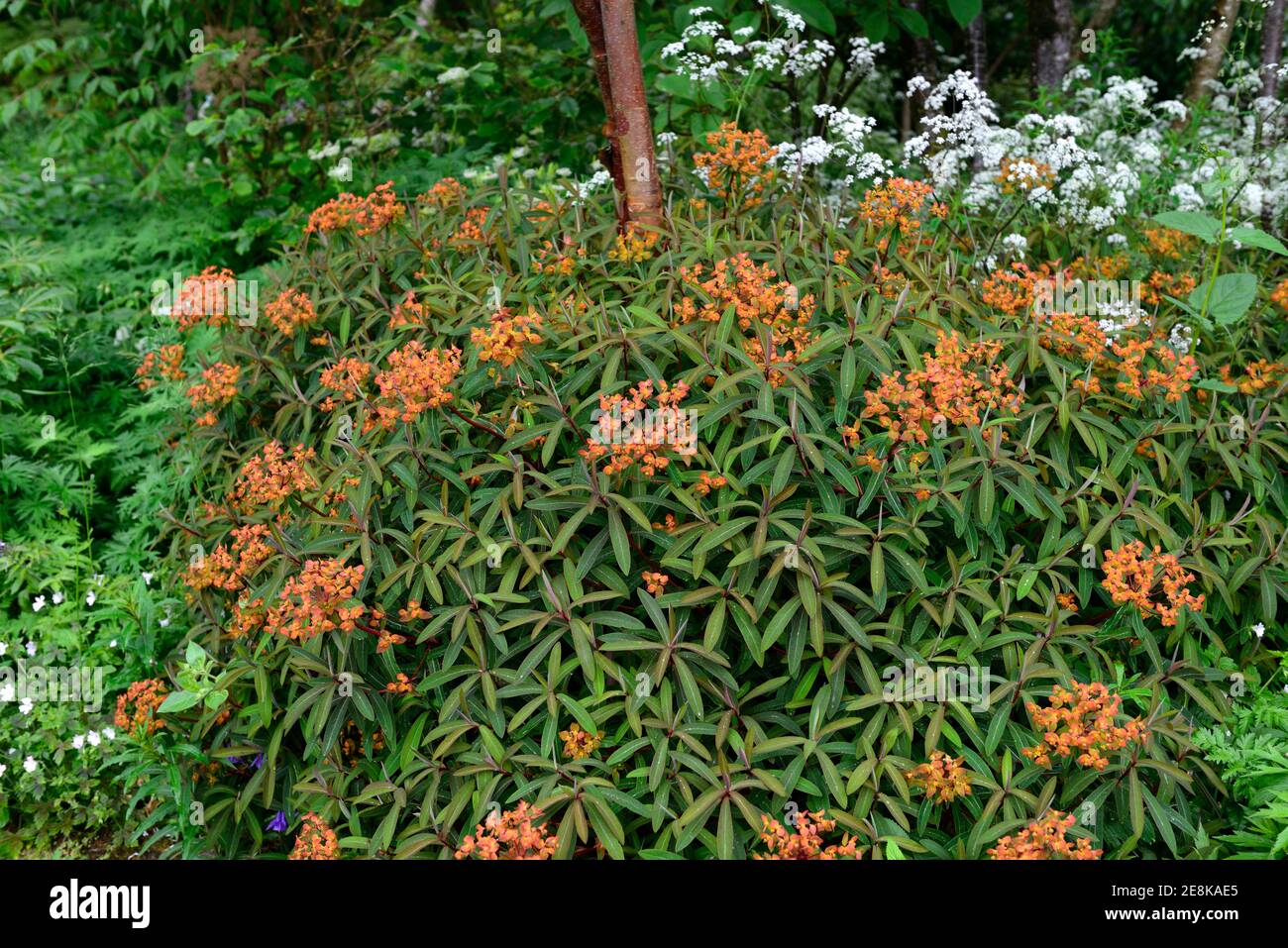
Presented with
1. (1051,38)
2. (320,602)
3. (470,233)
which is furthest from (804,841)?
(1051,38)

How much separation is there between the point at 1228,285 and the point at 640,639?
2.38 metres

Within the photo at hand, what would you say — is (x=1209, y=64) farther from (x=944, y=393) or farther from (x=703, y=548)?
(x=703, y=548)

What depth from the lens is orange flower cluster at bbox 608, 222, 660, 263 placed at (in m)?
3.62

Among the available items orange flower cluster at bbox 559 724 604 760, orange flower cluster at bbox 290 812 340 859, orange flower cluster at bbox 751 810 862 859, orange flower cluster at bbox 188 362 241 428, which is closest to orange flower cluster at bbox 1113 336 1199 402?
orange flower cluster at bbox 751 810 862 859

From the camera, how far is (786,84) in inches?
212

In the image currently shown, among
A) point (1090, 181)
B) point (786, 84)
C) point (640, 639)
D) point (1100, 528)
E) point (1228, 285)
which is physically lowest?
point (640, 639)

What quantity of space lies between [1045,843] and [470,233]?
8.72ft

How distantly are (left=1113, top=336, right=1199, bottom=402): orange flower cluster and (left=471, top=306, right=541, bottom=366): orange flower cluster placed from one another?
1.73 meters

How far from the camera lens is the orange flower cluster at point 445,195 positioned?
13.9ft

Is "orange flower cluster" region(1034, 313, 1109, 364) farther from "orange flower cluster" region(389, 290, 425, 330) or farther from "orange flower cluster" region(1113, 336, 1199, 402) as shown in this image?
"orange flower cluster" region(389, 290, 425, 330)

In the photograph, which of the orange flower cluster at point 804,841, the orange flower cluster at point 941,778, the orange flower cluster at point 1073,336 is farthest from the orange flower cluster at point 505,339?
the orange flower cluster at point 1073,336

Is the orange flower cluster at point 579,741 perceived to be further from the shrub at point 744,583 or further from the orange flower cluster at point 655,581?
the orange flower cluster at point 655,581

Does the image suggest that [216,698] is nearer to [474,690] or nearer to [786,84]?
[474,690]

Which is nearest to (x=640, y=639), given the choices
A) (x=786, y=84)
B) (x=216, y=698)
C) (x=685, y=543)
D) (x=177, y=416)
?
(x=685, y=543)
